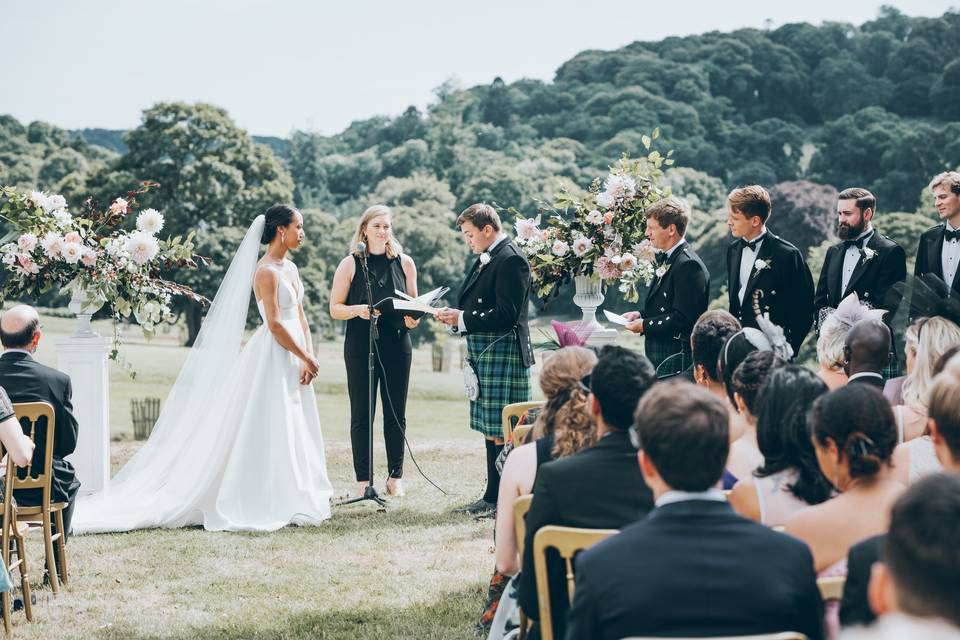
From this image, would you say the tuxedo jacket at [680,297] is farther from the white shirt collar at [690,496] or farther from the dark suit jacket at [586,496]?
the white shirt collar at [690,496]

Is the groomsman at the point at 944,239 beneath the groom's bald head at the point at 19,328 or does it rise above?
above

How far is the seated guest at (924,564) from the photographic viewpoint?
144 centimetres

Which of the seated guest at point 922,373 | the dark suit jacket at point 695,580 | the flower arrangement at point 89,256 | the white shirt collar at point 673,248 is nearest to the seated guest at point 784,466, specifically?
the dark suit jacket at point 695,580

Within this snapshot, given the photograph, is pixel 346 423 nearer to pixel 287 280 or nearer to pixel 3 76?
pixel 287 280

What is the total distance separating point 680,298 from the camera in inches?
225

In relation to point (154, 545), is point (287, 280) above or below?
above

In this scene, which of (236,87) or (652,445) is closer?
(652,445)

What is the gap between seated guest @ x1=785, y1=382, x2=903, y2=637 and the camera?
2367mm

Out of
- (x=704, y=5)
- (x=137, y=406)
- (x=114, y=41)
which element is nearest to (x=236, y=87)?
(x=114, y=41)

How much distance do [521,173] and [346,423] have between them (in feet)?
100

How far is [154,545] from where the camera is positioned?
607 centimetres

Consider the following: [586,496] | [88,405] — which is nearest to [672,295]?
[586,496]

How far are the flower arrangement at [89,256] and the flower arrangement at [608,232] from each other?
2.55 m

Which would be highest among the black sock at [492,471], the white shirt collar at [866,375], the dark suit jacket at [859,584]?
the white shirt collar at [866,375]
